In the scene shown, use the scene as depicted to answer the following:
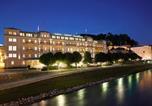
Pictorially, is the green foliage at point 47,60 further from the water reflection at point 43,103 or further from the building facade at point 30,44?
the water reflection at point 43,103

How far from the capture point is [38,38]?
4884 inches

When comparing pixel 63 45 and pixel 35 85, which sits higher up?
pixel 63 45

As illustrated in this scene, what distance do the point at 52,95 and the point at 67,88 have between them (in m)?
8.31

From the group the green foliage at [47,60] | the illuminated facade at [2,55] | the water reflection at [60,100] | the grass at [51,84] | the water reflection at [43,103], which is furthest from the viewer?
the illuminated facade at [2,55]

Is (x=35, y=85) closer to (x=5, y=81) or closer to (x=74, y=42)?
(x=5, y=81)

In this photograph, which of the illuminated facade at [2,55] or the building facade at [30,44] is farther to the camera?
the illuminated facade at [2,55]

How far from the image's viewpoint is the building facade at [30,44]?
11079 cm

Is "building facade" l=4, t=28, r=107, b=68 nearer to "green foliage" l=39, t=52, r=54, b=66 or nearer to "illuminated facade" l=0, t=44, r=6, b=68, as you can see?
"illuminated facade" l=0, t=44, r=6, b=68

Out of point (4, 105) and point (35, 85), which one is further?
point (35, 85)

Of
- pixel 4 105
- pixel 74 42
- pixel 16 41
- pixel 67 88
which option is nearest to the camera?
pixel 4 105

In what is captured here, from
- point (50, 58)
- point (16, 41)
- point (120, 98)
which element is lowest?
point (120, 98)

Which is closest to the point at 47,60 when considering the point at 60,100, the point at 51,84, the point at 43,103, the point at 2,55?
the point at 2,55

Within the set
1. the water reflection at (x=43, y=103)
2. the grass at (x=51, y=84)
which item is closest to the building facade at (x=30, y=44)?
the grass at (x=51, y=84)

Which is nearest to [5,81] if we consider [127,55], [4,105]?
[4,105]
